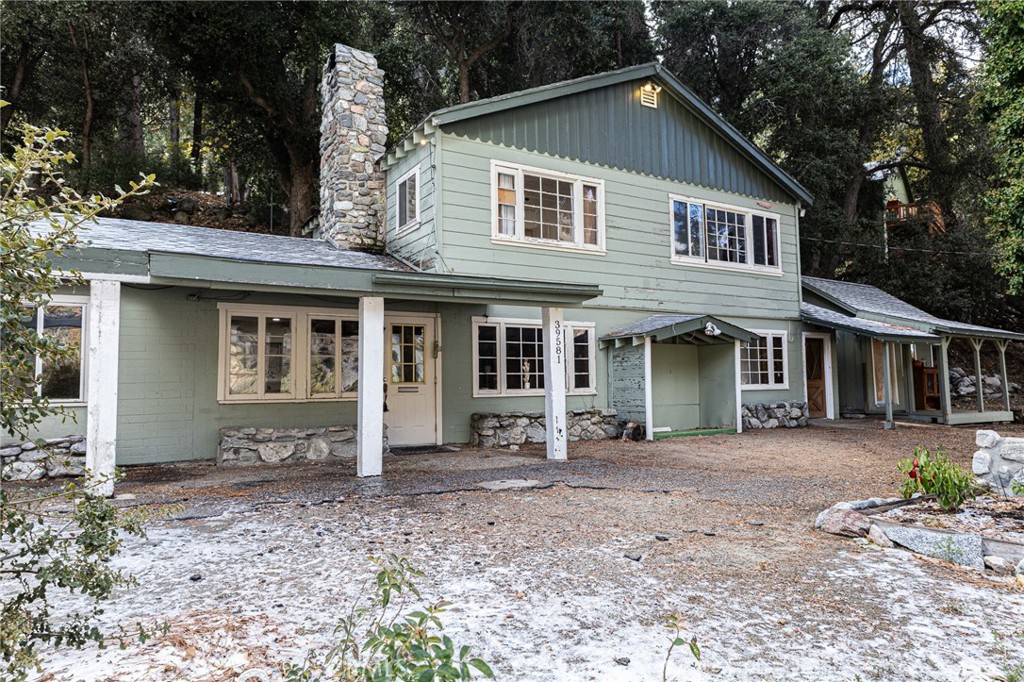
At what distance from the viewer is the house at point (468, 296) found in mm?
7297

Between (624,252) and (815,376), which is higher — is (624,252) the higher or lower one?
the higher one

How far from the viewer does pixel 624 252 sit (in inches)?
457

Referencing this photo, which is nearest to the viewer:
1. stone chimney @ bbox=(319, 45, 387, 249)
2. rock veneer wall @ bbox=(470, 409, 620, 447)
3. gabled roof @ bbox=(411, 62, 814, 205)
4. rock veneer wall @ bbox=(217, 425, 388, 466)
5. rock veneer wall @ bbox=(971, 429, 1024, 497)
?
rock veneer wall @ bbox=(971, 429, 1024, 497)

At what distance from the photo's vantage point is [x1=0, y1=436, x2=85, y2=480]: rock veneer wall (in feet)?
22.5

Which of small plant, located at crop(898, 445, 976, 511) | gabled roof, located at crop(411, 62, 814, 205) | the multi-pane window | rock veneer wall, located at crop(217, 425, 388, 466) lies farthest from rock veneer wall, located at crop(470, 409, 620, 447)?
small plant, located at crop(898, 445, 976, 511)

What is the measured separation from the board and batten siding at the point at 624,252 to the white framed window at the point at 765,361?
59 centimetres

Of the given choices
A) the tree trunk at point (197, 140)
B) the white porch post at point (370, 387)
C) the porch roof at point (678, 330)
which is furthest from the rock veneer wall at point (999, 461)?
the tree trunk at point (197, 140)

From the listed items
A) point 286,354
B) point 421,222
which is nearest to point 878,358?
point 421,222

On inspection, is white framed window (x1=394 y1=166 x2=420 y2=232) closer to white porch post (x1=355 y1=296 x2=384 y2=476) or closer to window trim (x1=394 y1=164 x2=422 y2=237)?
window trim (x1=394 y1=164 x2=422 y2=237)

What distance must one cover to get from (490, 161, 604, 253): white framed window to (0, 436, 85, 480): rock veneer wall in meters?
6.52

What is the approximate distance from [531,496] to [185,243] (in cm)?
594

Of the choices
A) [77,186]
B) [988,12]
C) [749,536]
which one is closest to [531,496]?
[749,536]

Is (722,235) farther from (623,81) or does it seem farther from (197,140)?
(197,140)

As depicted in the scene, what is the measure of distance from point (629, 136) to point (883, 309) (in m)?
8.60
